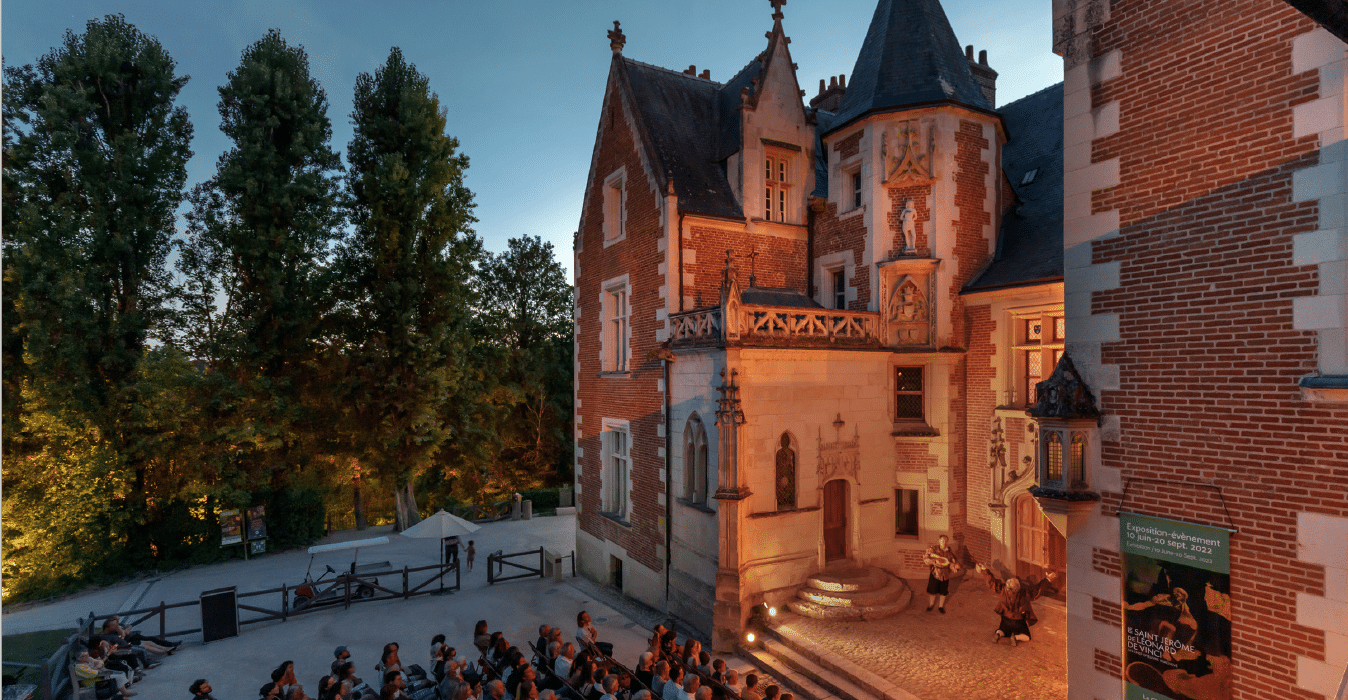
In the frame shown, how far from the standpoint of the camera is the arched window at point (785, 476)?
12.8 m

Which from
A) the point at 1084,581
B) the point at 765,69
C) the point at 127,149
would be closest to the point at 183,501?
the point at 127,149

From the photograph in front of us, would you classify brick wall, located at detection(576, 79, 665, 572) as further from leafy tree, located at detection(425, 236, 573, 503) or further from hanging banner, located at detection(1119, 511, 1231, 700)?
leafy tree, located at detection(425, 236, 573, 503)

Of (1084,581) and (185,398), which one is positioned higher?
(185,398)

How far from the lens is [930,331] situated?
13969mm

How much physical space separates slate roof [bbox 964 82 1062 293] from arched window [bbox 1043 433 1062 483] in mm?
5858

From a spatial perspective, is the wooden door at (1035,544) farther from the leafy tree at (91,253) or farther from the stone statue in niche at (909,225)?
the leafy tree at (91,253)

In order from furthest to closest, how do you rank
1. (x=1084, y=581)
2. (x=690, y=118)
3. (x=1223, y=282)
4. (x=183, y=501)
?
(x=183, y=501)
(x=690, y=118)
(x=1084, y=581)
(x=1223, y=282)

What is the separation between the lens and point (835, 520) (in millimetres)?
13672

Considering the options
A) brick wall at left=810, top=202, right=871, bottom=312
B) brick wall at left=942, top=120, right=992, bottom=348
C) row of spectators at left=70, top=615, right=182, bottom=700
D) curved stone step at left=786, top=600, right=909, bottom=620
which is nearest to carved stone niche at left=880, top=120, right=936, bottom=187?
brick wall at left=942, top=120, right=992, bottom=348

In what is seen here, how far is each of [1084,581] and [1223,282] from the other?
3615 millimetres

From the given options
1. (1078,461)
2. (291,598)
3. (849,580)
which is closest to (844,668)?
(849,580)

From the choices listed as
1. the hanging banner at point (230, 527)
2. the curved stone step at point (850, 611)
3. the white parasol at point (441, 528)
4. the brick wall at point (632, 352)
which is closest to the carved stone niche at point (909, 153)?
the brick wall at point (632, 352)

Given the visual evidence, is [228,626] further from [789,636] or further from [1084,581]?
[1084,581]

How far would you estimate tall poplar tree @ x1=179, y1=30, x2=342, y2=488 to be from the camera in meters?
20.7
